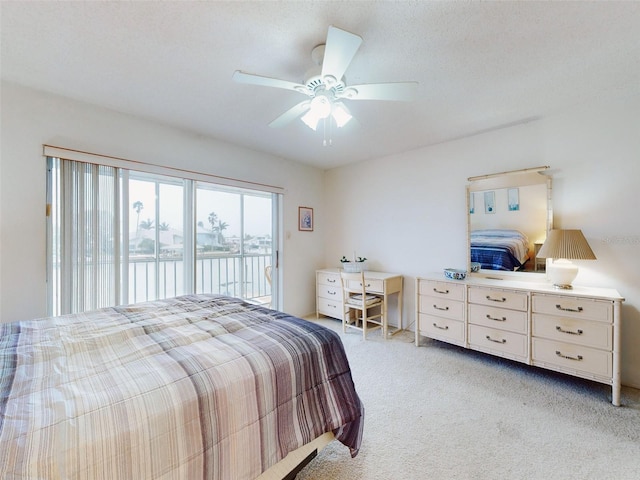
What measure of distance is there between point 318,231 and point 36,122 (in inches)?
129

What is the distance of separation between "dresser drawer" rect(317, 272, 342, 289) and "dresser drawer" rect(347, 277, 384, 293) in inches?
11.0

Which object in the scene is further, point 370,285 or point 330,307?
point 330,307

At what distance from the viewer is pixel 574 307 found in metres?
2.08

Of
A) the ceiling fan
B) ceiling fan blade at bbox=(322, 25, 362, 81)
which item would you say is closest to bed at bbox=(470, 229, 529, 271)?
the ceiling fan

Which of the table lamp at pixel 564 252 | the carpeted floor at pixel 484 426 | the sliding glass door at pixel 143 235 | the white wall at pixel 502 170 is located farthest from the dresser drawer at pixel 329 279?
the table lamp at pixel 564 252

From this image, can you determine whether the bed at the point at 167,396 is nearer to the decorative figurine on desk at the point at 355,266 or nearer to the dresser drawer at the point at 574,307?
the dresser drawer at the point at 574,307

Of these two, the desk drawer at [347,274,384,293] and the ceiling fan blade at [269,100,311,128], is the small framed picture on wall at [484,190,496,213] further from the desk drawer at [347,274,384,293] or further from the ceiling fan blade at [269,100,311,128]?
the ceiling fan blade at [269,100,311,128]

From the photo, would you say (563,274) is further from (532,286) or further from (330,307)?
(330,307)

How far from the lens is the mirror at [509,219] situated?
257cm

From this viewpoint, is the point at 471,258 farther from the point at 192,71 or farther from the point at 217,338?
the point at 192,71

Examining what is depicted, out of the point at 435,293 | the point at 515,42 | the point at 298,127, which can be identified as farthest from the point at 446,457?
the point at 298,127

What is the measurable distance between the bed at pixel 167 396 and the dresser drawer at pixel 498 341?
1656mm

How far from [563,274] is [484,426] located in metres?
1.45

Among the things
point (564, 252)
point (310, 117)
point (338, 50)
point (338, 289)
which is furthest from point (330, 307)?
point (338, 50)
